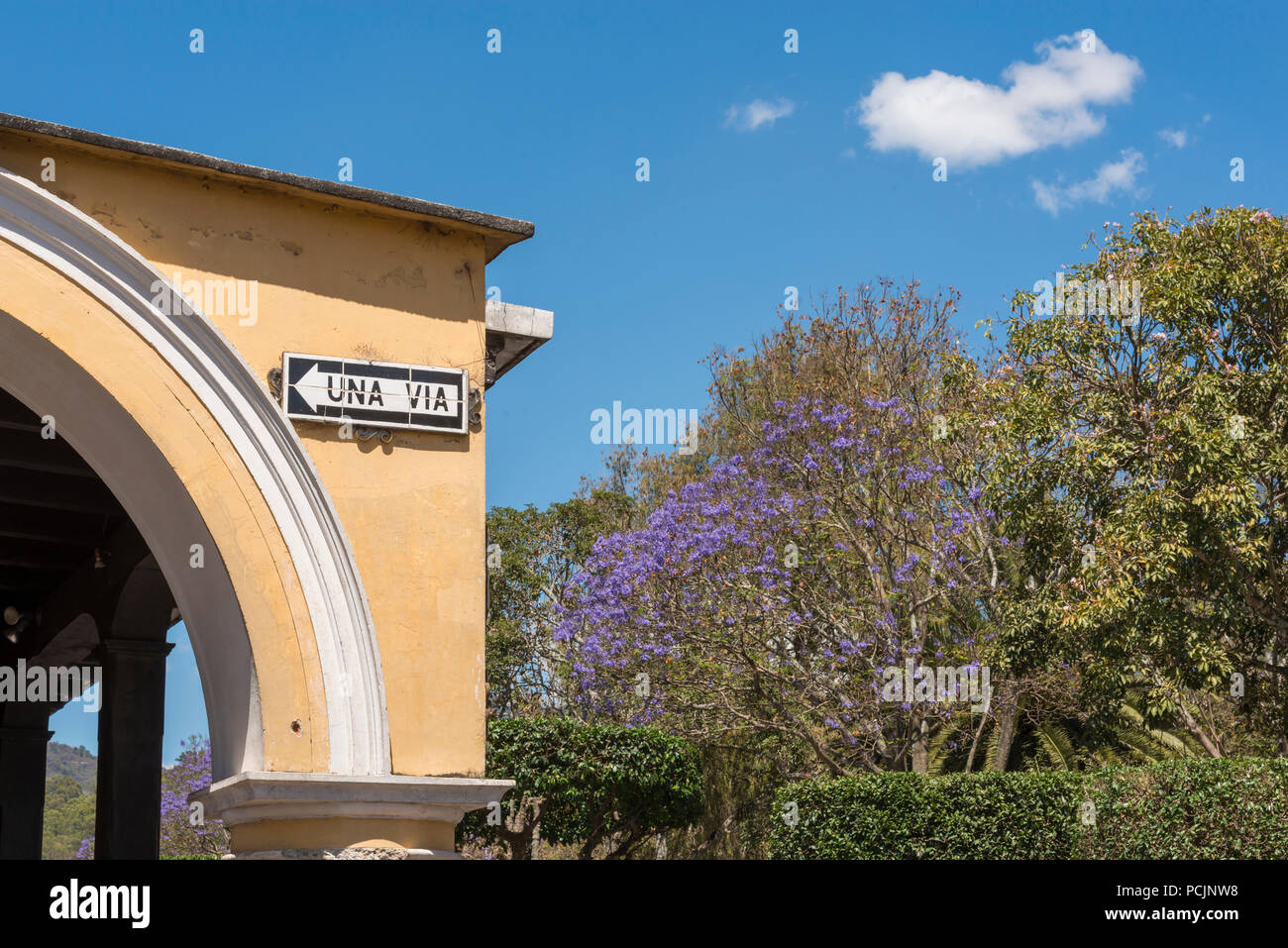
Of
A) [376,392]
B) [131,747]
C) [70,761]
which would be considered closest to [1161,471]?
[376,392]

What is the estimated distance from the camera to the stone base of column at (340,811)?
470cm

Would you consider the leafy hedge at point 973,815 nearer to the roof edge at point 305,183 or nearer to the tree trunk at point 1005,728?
the tree trunk at point 1005,728

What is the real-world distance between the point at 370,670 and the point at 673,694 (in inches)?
352

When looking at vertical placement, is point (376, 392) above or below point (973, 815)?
above

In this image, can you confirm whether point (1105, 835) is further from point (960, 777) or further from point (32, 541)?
point (32, 541)

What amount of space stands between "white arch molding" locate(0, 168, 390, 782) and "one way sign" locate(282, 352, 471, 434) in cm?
17

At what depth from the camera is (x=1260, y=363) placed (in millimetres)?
9773

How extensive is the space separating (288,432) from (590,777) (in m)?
7.17

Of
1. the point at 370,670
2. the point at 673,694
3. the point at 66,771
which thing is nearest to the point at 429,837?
the point at 370,670

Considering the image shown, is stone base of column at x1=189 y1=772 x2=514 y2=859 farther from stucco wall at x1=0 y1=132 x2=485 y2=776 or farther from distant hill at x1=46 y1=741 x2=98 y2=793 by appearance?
distant hill at x1=46 y1=741 x2=98 y2=793

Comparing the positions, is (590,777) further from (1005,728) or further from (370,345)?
(370,345)

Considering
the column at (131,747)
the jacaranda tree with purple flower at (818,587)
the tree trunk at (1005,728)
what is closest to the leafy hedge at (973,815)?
the jacaranda tree with purple flower at (818,587)

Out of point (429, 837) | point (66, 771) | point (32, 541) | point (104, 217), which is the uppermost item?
point (104, 217)

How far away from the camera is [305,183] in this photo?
5.24 metres
